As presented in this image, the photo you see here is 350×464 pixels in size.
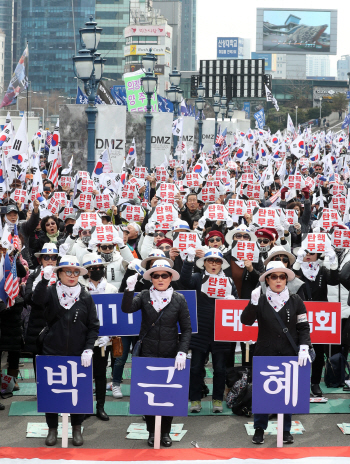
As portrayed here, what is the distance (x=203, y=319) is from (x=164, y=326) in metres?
1.24

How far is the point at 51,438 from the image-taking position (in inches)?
285

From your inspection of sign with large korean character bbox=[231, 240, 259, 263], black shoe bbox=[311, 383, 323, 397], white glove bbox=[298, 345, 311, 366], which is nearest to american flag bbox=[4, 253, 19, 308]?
sign with large korean character bbox=[231, 240, 259, 263]

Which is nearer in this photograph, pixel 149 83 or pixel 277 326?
pixel 277 326

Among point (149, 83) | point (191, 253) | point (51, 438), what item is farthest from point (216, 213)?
point (149, 83)

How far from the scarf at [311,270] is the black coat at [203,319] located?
1292mm

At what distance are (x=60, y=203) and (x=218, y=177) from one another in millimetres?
5157

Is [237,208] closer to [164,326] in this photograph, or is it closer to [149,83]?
[164,326]

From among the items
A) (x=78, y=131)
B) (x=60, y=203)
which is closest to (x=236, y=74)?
(x=78, y=131)

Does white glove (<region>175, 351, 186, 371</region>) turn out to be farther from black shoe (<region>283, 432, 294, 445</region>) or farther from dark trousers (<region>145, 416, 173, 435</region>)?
black shoe (<region>283, 432, 294, 445</region>)

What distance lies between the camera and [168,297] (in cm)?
721

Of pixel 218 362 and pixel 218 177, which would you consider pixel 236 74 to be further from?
pixel 218 362

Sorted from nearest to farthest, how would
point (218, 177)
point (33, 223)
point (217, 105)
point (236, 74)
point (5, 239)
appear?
point (5, 239), point (33, 223), point (218, 177), point (217, 105), point (236, 74)

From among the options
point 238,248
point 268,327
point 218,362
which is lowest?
point 218,362

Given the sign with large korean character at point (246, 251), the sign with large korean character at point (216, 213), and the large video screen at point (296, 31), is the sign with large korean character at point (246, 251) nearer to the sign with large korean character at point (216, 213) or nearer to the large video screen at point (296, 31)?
the sign with large korean character at point (216, 213)
